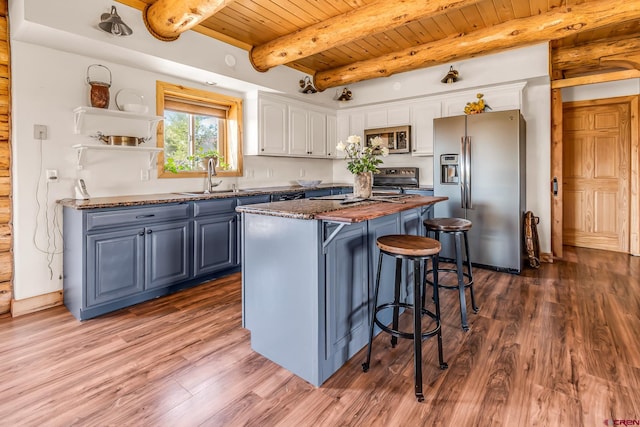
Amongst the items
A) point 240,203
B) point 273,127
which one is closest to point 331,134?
point 273,127

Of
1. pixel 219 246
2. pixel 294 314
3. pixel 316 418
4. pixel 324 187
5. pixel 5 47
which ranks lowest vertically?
pixel 316 418

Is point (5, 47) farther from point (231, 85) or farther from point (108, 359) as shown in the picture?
point (108, 359)

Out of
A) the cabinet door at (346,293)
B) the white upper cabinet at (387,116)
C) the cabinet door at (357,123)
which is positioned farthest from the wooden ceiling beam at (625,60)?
the cabinet door at (346,293)

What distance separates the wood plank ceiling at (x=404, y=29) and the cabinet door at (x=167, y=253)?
1759mm

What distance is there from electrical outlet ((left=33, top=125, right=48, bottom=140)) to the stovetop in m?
3.76

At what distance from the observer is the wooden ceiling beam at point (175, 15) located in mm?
2624

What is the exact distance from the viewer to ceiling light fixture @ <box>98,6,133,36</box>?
105 inches

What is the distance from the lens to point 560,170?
14.1 feet

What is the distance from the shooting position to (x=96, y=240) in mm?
2619

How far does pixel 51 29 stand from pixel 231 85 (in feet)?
6.03

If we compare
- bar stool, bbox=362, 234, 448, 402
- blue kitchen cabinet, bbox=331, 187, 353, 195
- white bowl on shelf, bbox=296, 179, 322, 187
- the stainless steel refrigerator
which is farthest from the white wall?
bar stool, bbox=362, 234, 448, 402

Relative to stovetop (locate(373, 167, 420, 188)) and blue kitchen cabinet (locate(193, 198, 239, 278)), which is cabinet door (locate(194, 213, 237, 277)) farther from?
stovetop (locate(373, 167, 420, 188))

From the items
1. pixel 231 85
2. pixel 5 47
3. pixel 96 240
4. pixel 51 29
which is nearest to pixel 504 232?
pixel 231 85

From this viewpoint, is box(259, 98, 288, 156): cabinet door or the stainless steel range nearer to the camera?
box(259, 98, 288, 156): cabinet door
